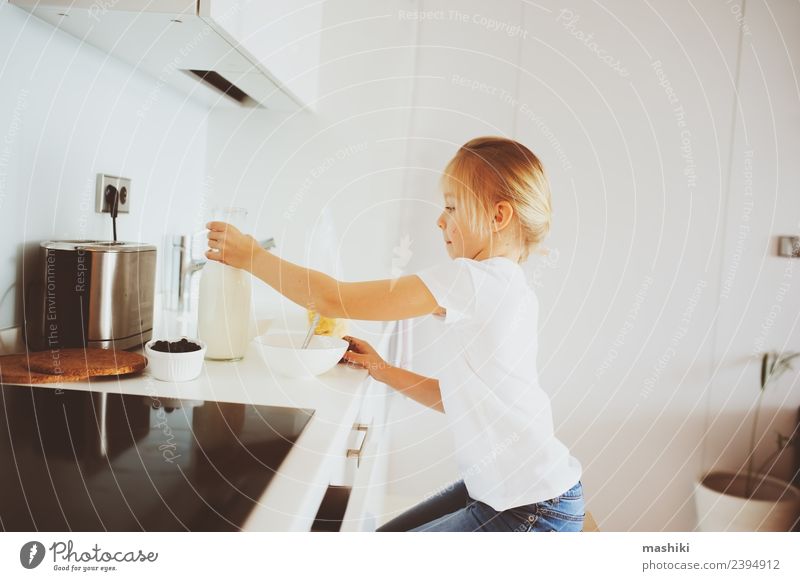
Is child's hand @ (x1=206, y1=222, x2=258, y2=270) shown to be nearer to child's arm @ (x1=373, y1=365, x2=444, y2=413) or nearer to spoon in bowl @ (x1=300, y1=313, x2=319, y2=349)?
spoon in bowl @ (x1=300, y1=313, x2=319, y2=349)

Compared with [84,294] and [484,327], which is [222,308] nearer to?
[84,294]

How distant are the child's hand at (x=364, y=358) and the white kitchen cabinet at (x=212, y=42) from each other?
41cm

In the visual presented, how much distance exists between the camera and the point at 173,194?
103cm

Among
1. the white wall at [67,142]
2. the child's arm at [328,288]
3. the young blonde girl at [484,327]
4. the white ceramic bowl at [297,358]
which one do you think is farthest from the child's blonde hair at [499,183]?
the white wall at [67,142]

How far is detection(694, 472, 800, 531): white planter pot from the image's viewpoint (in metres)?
0.98

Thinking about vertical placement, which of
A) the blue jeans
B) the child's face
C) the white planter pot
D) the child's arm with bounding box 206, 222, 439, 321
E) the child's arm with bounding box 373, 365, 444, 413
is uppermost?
the child's face

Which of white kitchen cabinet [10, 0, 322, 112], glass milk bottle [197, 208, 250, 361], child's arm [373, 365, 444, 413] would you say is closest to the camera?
white kitchen cabinet [10, 0, 322, 112]

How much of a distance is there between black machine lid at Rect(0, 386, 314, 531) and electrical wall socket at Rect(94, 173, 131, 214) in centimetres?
33

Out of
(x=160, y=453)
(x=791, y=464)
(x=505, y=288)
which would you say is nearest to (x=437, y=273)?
(x=505, y=288)

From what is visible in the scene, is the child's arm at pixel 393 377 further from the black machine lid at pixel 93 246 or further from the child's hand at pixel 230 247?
the black machine lid at pixel 93 246

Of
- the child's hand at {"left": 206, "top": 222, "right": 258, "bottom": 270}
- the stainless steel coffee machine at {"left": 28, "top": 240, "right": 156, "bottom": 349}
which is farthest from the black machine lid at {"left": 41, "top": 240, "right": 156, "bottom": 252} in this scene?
the child's hand at {"left": 206, "top": 222, "right": 258, "bottom": 270}

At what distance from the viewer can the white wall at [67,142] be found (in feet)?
2.19
